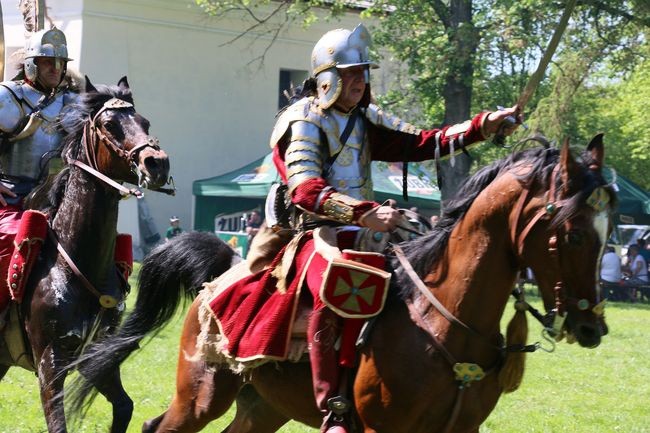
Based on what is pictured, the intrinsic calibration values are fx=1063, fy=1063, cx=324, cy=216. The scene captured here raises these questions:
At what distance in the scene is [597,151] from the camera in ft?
13.9

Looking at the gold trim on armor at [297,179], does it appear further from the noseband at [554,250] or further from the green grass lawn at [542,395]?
the green grass lawn at [542,395]

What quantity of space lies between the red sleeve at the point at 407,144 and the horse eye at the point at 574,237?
38.4 inches

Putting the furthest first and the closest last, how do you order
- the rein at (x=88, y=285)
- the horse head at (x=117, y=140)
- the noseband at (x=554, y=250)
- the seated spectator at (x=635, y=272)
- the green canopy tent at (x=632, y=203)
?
1. the green canopy tent at (x=632, y=203)
2. the seated spectator at (x=635, y=272)
3. the rein at (x=88, y=285)
4. the horse head at (x=117, y=140)
5. the noseband at (x=554, y=250)

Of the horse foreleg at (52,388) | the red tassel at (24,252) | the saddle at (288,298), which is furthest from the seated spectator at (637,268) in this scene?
the saddle at (288,298)

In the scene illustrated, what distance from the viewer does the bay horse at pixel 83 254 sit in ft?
19.5

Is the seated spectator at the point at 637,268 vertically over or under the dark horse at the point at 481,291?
under

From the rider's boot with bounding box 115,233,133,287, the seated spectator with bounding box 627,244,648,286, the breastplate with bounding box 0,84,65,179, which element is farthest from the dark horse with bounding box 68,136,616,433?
the seated spectator with bounding box 627,244,648,286

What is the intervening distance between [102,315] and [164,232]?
792 inches

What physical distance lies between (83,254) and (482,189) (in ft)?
8.83

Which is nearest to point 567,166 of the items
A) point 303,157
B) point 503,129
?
point 503,129

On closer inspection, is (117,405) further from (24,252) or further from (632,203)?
(632,203)

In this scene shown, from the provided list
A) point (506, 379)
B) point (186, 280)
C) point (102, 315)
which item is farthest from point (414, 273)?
point (102, 315)

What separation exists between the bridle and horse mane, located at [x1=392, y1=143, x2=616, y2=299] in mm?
1644

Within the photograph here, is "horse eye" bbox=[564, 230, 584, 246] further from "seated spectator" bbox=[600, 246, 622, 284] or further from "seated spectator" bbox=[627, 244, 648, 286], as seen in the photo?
"seated spectator" bbox=[627, 244, 648, 286]
